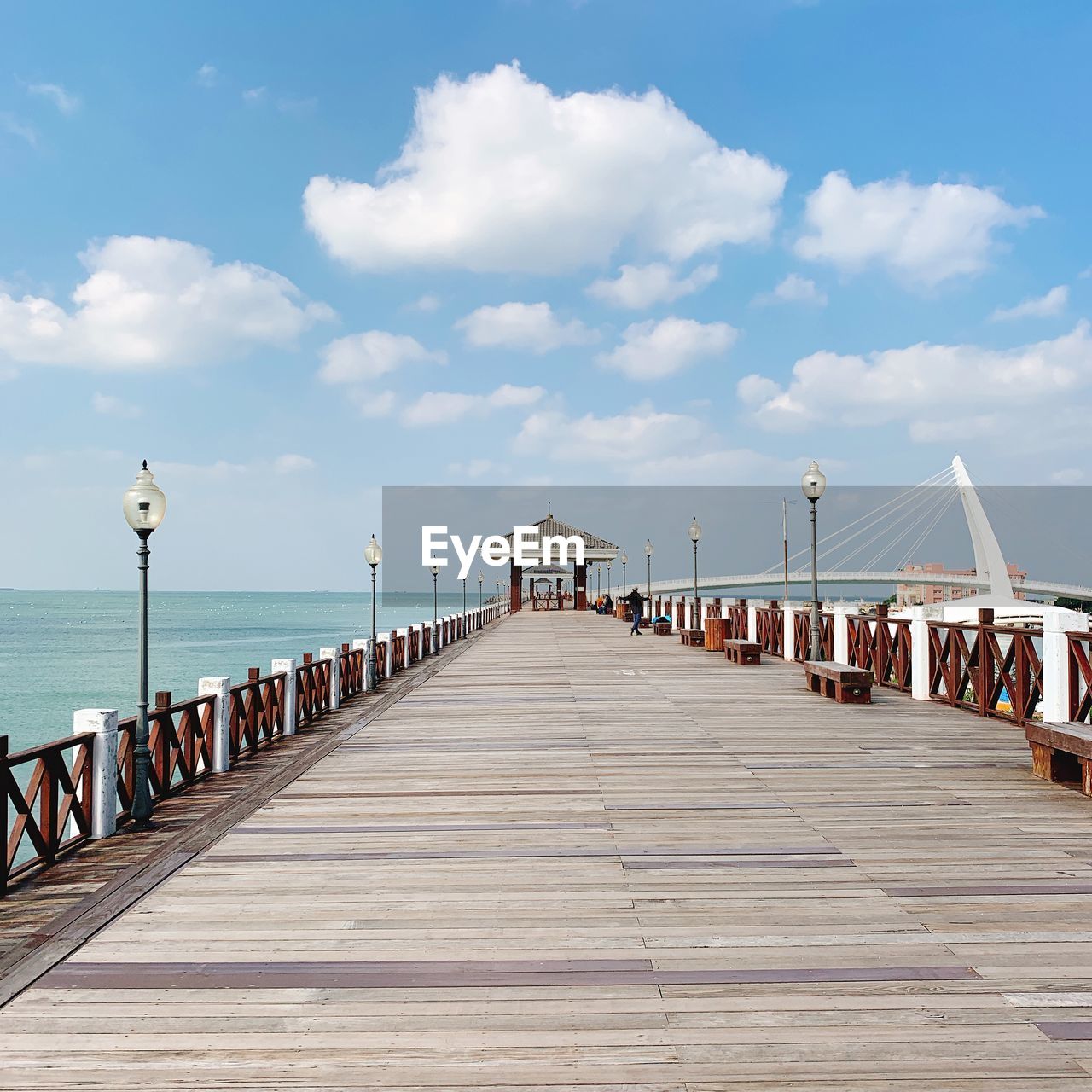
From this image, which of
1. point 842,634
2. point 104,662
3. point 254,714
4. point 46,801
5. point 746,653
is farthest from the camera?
point 104,662

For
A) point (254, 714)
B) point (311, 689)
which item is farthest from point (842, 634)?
point (254, 714)

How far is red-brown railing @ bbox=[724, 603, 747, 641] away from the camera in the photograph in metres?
25.8

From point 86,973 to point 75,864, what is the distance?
2.04 m

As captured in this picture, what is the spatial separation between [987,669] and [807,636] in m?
8.25

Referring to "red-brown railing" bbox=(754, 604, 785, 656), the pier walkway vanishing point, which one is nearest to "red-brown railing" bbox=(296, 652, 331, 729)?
the pier walkway vanishing point

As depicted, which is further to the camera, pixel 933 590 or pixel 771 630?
pixel 933 590

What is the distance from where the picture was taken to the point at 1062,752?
742 cm

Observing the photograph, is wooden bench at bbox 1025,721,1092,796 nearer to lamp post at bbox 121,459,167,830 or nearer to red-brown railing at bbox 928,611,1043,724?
red-brown railing at bbox 928,611,1043,724

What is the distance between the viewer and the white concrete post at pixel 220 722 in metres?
8.67

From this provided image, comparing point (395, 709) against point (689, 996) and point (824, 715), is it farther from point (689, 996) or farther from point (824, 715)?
point (689, 996)

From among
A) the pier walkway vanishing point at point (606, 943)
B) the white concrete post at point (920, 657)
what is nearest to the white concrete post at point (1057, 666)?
the pier walkway vanishing point at point (606, 943)

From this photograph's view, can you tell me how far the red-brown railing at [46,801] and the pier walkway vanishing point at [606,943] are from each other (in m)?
1.08

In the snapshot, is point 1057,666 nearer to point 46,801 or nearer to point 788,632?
point 46,801

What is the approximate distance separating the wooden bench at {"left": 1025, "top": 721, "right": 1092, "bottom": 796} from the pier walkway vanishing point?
5.9 inches
